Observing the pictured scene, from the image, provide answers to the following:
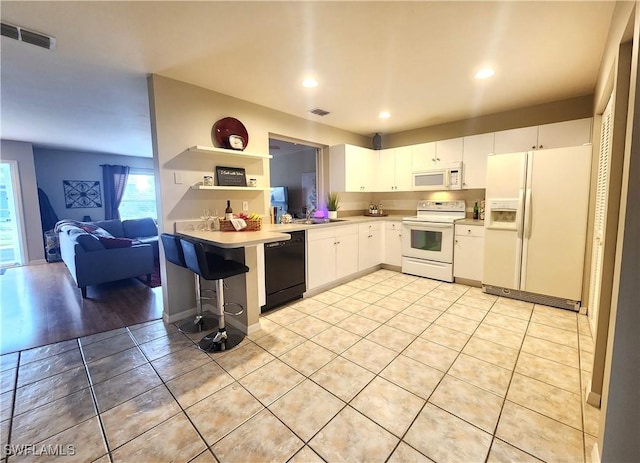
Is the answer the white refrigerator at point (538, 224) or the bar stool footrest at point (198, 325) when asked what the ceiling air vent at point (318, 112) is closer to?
the white refrigerator at point (538, 224)

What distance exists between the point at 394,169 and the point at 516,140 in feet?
5.52

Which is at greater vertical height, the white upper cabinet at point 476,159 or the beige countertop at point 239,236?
the white upper cabinet at point 476,159

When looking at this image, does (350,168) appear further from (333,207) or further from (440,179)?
(440,179)

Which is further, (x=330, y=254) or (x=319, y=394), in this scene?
(x=330, y=254)

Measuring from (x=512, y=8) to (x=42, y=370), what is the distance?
4.05m

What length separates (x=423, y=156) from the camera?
437cm

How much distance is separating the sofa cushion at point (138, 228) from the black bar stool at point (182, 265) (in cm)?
470

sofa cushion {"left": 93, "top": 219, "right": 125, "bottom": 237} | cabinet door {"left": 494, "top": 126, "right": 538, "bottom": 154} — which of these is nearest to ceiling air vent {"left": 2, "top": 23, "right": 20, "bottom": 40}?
cabinet door {"left": 494, "top": 126, "right": 538, "bottom": 154}

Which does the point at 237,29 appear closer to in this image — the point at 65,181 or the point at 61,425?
the point at 61,425

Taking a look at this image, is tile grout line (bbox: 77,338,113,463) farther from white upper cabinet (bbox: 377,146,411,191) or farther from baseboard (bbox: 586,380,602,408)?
white upper cabinet (bbox: 377,146,411,191)

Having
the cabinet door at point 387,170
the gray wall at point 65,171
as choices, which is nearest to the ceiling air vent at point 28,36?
the cabinet door at point 387,170

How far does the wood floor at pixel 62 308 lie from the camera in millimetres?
2674

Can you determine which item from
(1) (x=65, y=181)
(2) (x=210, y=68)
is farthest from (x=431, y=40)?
(1) (x=65, y=181)

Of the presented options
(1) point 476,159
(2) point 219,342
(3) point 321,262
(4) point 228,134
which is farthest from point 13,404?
(1) point 476,159
